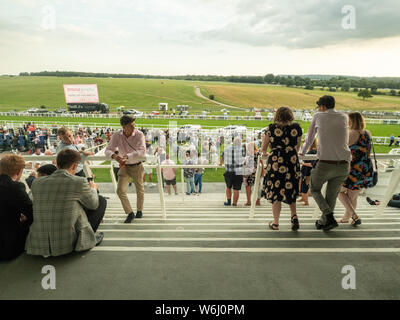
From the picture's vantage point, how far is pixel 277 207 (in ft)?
10.9

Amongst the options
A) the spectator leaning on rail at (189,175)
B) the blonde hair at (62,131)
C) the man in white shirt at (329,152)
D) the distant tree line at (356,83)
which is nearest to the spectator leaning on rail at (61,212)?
the blonde hair at (62,131)

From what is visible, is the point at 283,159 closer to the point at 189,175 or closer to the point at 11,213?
the point at 11,213

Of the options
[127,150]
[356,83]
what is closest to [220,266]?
[127,150]

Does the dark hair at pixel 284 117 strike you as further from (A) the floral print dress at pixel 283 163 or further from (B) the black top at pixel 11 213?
(B) the black top at pixel 11 213

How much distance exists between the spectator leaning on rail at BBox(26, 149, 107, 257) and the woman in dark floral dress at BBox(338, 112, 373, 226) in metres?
3.26

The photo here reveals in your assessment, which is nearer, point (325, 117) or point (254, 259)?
point (254, 259)

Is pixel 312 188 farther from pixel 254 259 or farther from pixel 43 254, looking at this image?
pixel 43 254

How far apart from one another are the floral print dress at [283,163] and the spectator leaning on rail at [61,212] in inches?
83.6

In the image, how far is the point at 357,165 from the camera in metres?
3.48

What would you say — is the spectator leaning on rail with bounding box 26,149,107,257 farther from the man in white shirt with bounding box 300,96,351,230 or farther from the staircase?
the man in white shirt with bounding box 300,96,351,230

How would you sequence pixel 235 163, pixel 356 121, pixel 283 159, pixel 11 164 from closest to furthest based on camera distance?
pixel 11 164 < pixel 283 159 < pixel 356 121 < pixel 235 163

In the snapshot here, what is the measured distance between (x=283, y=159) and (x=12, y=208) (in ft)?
9.79

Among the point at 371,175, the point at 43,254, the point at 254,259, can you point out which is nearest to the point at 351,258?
the point at 254,259

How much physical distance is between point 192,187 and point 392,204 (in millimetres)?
6588
